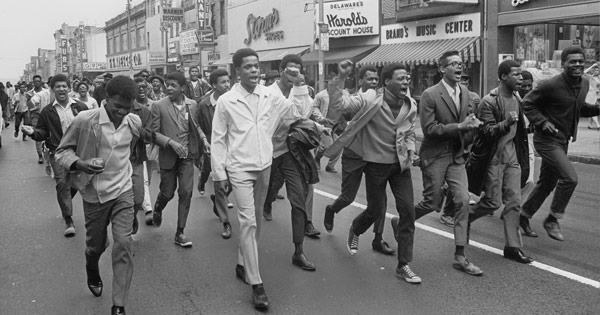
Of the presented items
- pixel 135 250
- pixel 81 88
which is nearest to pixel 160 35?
pixel 81 88

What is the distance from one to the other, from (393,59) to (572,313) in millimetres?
18491

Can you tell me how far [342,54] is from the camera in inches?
1033

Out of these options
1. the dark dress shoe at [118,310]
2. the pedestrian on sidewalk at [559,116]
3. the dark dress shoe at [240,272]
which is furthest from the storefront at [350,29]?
the dark dress shoe at [118,310]

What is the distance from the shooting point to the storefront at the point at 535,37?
61.4 feet

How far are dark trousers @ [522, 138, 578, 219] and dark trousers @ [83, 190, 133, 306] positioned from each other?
423 centimetres

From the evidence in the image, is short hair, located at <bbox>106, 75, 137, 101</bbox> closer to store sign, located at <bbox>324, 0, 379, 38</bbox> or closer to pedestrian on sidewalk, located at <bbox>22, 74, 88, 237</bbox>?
pedestrian on sidewalk, located at <bbox>22, 74, 88, 237</bbox>

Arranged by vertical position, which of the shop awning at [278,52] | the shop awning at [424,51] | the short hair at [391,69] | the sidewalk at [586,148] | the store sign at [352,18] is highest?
the store sign at [352,18]

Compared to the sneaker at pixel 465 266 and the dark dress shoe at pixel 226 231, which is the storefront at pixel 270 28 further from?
the sneaker at pixel 465 266

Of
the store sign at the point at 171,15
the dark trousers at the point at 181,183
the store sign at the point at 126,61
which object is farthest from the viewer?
the store sign at the point at 126,61

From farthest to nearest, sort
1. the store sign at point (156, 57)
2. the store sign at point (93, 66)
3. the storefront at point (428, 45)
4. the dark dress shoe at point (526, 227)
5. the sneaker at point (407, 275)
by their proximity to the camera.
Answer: the store sign at point (93, 66)
the store sign at point (156, 57)
the storefront at point (428, 45)
the dark dress shoe at point (526, 227)
the sneaker at point (407, 275)

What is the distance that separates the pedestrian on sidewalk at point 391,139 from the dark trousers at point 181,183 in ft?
6.28

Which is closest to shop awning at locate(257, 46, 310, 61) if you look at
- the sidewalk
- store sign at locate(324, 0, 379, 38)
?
store sign at locate(324, 0, 379, 38)

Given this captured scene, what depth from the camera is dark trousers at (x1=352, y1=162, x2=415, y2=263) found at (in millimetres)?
5246

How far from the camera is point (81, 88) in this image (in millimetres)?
9594
